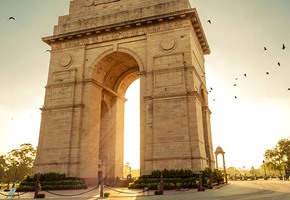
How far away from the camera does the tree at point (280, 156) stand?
62812 millimetres

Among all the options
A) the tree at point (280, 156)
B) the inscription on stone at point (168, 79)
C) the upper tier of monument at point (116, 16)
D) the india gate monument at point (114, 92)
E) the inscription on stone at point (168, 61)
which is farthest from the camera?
the tree at point (280, 156)

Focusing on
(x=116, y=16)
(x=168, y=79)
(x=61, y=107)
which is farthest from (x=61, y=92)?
(x=168, y=79)

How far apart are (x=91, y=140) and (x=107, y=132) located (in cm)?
540

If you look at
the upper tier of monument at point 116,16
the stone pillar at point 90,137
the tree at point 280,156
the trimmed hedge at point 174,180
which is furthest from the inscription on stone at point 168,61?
the tree at point 280,156

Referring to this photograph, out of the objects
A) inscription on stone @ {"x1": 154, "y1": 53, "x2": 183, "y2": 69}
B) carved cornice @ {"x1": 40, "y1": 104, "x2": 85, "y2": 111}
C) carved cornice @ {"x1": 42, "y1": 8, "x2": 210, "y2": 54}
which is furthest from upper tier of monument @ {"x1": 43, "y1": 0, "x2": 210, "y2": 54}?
carved cornice @ {"x1": 40, "y1": 104, "x2": 85, "y2": 111}

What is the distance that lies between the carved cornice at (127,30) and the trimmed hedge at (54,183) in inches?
514

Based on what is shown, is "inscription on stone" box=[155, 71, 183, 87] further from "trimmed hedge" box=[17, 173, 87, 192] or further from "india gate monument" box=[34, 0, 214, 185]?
"trimmed hedge" box=[17, 173, 87, 192]

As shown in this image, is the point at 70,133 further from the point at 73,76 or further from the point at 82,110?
the point at 73,76

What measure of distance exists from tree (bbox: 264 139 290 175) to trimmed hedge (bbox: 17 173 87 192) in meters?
58.5

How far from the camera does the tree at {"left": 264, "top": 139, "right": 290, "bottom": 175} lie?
6281 cm

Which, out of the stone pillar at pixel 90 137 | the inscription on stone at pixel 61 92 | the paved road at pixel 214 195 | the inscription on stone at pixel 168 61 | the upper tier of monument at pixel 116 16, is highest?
the upper tier of monument at pixel 116 16

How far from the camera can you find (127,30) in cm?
2461

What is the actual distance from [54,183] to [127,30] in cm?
1509

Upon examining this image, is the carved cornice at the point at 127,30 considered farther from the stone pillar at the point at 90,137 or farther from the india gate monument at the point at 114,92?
the stone pillar at the point at 90,137
